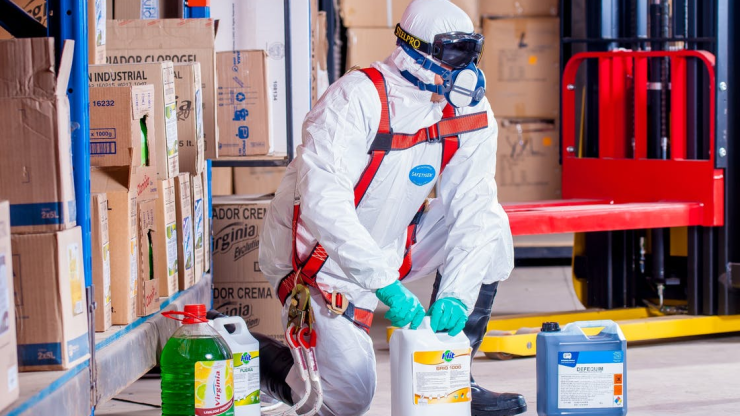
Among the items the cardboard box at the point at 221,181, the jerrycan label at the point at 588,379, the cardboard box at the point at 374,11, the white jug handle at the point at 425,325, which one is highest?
the cardboard box at the point at 374,11

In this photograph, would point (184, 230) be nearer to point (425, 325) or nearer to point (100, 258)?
point (100, 258)

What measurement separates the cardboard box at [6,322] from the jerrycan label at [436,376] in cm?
131

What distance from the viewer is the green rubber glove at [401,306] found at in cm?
326

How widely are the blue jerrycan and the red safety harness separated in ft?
2.27

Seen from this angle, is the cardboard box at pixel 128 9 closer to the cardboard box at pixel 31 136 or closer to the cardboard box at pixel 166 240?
the cardboard box at pixel 166 240

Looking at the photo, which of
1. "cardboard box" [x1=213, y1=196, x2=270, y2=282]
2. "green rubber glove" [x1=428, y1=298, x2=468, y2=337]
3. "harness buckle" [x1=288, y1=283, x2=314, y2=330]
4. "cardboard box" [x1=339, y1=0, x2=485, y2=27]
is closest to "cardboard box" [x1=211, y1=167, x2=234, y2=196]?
"cardboard box" [x1=339, y1=0, x2=485, y2=27]

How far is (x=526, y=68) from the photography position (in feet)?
26.5

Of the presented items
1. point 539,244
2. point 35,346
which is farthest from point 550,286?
point 35,346

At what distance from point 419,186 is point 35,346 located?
1492 mm

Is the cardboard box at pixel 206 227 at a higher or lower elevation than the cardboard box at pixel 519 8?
lower

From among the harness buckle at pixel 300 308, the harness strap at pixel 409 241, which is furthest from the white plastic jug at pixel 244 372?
the harness strap at pixel 409 241

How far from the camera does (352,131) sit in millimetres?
3424

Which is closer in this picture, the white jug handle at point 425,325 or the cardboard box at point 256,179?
the white jug handle at point 425,325

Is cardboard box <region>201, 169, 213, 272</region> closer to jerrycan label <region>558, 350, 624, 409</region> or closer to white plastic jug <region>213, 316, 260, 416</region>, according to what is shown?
white plastic jug <region>213, 316, 260, 416</region>
